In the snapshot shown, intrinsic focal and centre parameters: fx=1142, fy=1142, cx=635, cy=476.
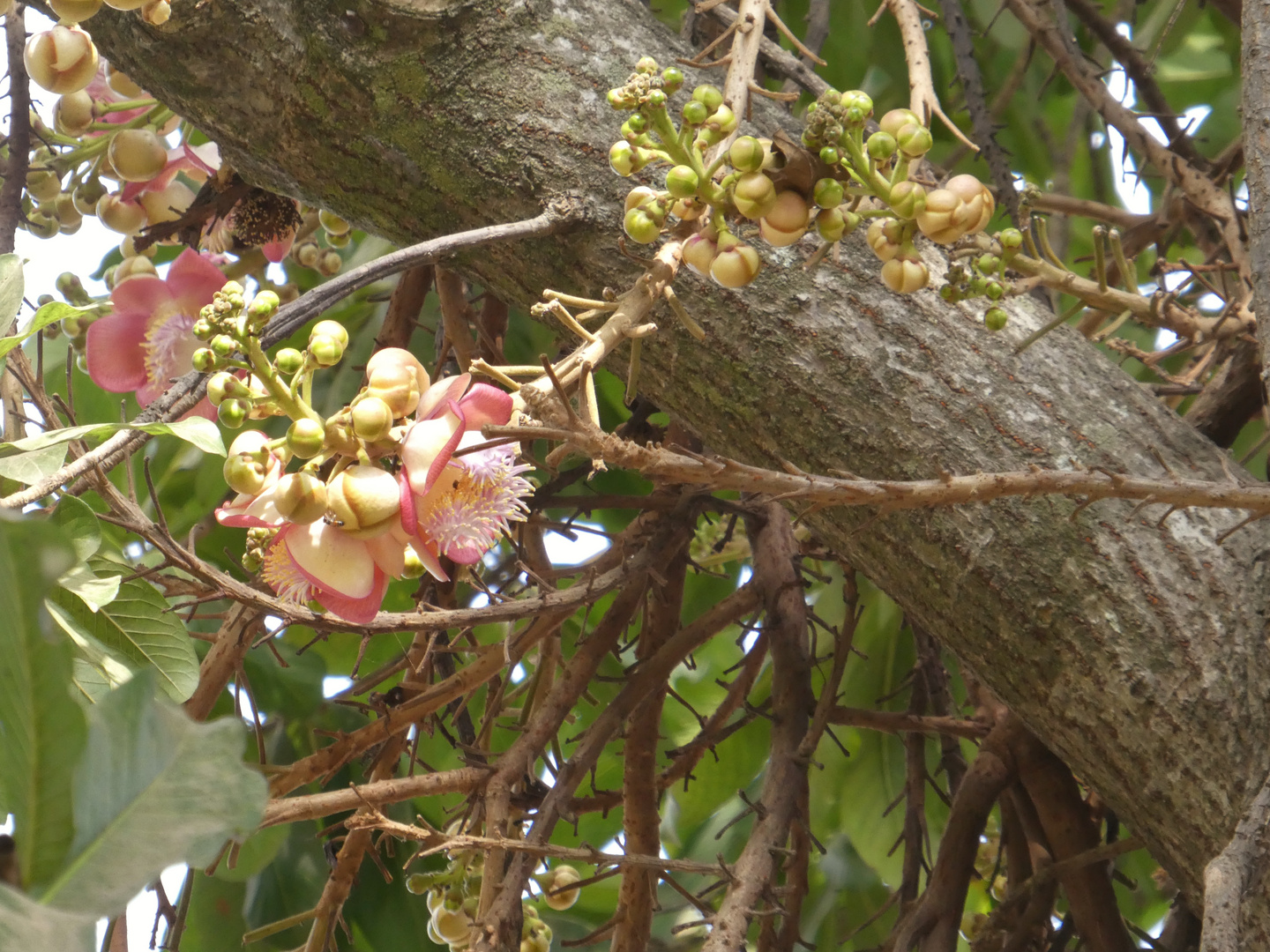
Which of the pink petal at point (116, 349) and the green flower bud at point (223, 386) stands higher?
the green flower bud at point (223, 386)

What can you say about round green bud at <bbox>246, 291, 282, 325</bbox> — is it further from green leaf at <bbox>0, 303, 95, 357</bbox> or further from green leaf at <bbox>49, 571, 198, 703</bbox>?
green leaf at <bbox>49, 571, 198, 703</bbox>

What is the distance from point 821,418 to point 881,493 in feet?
0.82

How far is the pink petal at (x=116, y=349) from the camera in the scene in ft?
2.71

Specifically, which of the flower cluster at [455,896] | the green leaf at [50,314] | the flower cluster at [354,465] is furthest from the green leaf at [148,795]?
the flower cluster at [455,896]

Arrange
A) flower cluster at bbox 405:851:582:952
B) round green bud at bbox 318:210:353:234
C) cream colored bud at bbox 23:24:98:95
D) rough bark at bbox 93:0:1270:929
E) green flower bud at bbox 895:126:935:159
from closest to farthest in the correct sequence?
green flower bud at bbox 895:126:935:159 < rough bark at bbox 93:0:1270:929 < cream colored bud at bbox 23:24:98:95 < flower cluster at bbox 405:851:582:952 < round green bud at bbox 318:210:353:234

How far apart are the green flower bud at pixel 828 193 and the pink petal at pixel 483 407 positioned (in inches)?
8.5

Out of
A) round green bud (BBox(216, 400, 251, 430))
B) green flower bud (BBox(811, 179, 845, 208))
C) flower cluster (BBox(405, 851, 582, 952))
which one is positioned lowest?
flower cluster (BBox(405, 851, 582, 952))

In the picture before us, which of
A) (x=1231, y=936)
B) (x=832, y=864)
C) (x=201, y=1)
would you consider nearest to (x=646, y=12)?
(x=201, y=1)

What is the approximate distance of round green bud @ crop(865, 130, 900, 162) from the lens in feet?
2.06

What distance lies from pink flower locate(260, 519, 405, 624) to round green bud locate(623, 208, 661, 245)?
21 centimetres

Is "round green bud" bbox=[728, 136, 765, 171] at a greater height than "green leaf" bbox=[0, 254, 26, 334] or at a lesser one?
greater

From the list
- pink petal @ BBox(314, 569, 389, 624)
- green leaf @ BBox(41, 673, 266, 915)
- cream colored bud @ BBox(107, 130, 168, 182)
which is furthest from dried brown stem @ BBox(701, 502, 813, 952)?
cream colored bud @ BBox(107, 130, 168, 182)

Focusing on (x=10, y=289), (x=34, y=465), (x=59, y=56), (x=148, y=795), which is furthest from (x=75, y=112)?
(x=148, y=795)

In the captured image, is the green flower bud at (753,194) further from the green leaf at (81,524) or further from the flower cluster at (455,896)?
the flower cluster at (455,896)
